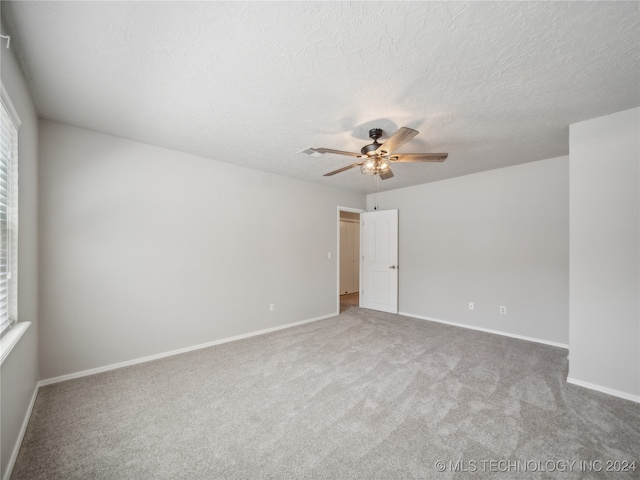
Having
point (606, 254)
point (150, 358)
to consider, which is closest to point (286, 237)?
point (150, 358)

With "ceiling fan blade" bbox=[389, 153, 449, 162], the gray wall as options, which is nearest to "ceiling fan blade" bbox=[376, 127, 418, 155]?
"ceiling fan blade" bbox=[389, 153, 449, 162]

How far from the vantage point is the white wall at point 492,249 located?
138 inches

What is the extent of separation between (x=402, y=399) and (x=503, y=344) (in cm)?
215

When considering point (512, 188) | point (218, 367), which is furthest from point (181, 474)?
point (512, 188)

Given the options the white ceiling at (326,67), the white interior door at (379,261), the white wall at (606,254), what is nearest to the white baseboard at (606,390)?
the white wall at (606,254)

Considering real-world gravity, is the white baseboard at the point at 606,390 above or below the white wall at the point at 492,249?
below

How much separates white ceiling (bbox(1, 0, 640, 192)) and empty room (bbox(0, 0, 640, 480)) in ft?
0.05

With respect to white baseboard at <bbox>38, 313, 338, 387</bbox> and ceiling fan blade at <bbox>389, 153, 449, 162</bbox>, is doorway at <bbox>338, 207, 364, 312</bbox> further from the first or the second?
ceiling fan blade at <bbox>389, 153, 449, 162</bbox>

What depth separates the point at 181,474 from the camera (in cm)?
151

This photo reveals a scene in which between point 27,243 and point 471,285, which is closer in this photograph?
point 27,243

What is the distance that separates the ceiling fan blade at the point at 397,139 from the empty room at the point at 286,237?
28 mm

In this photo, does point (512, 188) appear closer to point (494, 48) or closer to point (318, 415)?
point (494, 48)

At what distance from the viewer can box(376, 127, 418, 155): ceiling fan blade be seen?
6.37ft

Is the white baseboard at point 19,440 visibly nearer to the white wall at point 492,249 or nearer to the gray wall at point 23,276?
the gray wall at point 23,276
